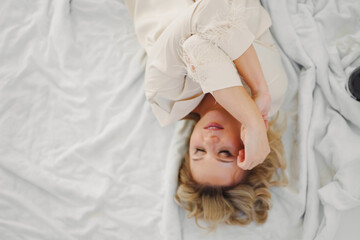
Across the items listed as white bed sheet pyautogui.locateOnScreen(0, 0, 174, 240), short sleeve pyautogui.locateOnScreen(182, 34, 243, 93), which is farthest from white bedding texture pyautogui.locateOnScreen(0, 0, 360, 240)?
short sleeve pyautogui.locateOnScreen(182, 34, 243, 93)

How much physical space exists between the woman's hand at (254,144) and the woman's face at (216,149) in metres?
0.07

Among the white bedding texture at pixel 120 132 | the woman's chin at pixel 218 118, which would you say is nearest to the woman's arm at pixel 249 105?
the woman's chin at pixel 218 118

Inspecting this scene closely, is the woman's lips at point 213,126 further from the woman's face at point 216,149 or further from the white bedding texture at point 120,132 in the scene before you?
the white bedding texture at point 120,132

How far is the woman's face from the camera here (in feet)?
3.76

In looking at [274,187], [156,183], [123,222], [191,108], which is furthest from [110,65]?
[274,187]

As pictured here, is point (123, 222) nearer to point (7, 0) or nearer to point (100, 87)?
point (100, 87)

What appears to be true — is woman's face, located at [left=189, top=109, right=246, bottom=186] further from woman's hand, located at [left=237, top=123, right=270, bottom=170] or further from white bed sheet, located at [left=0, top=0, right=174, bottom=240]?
white bed sheet, located at [left=0, top=0, right=174, bottom=240]

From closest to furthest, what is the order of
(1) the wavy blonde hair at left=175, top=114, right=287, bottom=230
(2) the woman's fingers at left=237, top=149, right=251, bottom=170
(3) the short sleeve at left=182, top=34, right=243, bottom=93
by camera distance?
(3) the short sleeve at left=182, top=34, right=243, bottom=93, (2) the woman's fingers at left=237, top=149, right=251, bottom=170, (1) the wavy blonde hair at left=175, top=114, right=287, bottom=230

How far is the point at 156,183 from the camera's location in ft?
4.58

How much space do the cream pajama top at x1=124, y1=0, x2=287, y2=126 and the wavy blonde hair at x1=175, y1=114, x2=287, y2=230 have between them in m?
0.20

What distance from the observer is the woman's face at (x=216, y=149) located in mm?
1147

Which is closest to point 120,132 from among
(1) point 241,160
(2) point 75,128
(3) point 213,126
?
(2) point 75,128

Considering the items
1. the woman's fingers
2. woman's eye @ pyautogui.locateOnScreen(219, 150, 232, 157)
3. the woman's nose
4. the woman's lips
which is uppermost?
the woman's lips

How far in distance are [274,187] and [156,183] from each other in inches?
18.7
